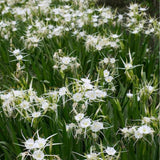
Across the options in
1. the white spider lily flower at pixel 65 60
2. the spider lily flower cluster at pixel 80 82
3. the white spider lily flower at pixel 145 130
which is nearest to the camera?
the white spider lily flower at pixel 145 130

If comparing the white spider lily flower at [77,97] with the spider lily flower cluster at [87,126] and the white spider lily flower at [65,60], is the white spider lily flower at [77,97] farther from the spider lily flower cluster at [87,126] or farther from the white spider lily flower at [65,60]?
the white spider lily flower at [65,60]

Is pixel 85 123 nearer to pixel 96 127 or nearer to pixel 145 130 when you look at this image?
pixel 96 127

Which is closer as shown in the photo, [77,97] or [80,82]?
[77,97]

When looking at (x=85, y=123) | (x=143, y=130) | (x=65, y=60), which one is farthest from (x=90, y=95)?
(x=65, y=60)

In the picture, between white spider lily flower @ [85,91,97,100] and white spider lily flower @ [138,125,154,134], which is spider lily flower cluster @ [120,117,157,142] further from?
white spider lily flower @ [85,91,97,100]

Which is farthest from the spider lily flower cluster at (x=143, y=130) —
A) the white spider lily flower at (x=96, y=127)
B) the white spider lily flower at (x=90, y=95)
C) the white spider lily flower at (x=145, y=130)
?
the white spider lily flower at (x=90, y=95)

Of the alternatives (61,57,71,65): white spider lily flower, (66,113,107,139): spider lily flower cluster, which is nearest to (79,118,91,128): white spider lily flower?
(66,113,107,139): spider lily flower cluster

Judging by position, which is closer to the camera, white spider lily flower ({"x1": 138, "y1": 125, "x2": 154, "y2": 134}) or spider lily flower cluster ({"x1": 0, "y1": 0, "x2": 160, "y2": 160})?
white spider lily flower ({"x1": 138, "y1": 125, "x2": 154, "y2": 134})

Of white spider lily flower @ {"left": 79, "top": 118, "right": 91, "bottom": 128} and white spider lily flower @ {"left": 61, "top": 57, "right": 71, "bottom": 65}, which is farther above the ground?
white spider lily flower @ {"left": 61, "top": 57, "right": 71, "bottom": 65}

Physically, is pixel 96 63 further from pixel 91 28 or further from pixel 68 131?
pixel 68 131

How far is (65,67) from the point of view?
2.25 m

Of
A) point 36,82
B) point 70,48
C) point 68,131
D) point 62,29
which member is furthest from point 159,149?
point 62,29

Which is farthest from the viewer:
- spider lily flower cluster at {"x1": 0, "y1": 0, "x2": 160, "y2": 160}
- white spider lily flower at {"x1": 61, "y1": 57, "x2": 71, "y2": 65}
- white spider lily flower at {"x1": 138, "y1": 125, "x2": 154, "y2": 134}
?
white spider lily flower at {"x1": 61, "y1": 57, "x2": 71, "y2": 65}

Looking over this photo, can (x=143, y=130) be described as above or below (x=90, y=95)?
below
